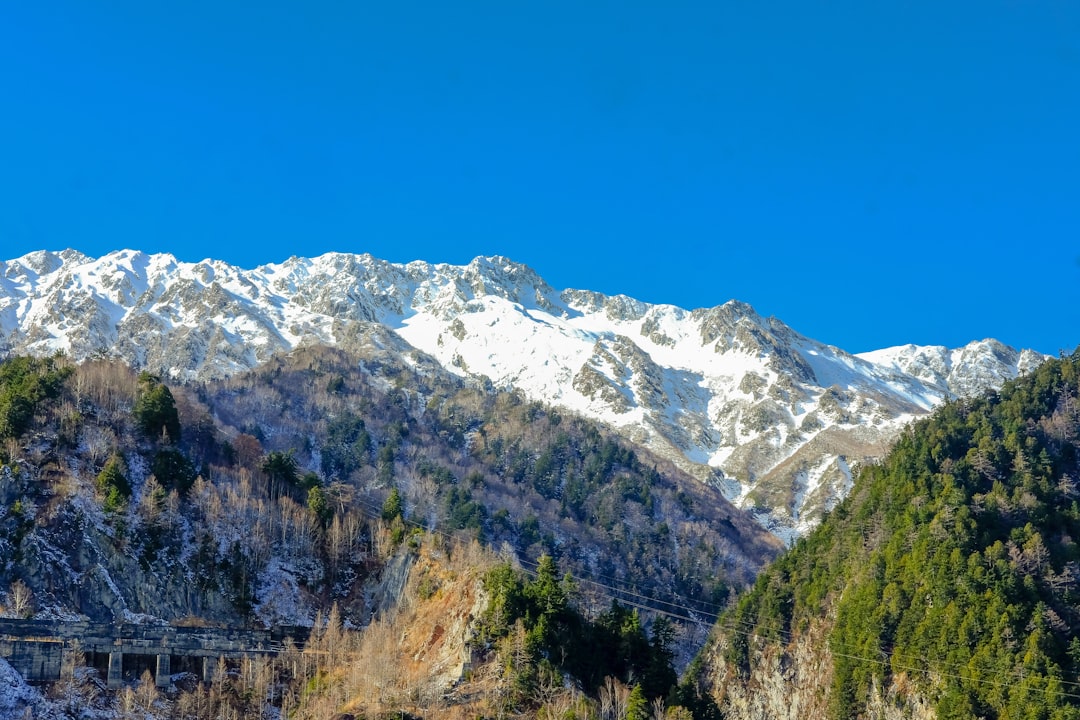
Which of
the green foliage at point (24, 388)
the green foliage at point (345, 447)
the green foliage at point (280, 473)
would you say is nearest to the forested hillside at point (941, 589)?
the green foliage at point (280, 473)

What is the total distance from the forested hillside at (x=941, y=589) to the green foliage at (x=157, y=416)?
57364 millimetres

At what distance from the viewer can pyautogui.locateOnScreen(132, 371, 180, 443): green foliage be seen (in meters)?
93.8

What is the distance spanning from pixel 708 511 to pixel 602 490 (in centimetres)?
2330

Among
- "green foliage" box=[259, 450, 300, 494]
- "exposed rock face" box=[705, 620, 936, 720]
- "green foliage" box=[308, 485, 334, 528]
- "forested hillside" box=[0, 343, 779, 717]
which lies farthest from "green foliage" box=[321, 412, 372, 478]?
"exposed rock face" box=[705, 620, 936, 720]

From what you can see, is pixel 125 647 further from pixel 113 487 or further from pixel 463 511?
pixel 463 511

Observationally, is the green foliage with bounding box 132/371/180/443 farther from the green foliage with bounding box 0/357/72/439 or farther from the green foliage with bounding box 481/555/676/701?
the green foliage with bounding box 481/555/676/701

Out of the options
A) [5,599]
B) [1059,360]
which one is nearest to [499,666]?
[5,599]

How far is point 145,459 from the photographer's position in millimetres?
90688

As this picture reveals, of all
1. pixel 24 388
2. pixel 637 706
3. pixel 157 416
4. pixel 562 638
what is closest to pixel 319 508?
pixel 157 416

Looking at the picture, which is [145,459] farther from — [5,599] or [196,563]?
[5,599]

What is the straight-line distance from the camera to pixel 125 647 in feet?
232

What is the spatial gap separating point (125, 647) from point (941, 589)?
62.7m

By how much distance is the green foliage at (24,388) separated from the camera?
8631 centimetres

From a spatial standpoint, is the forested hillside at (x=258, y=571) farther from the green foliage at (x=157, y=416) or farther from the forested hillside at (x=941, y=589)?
the forested hillside at (x=941, y=589)
